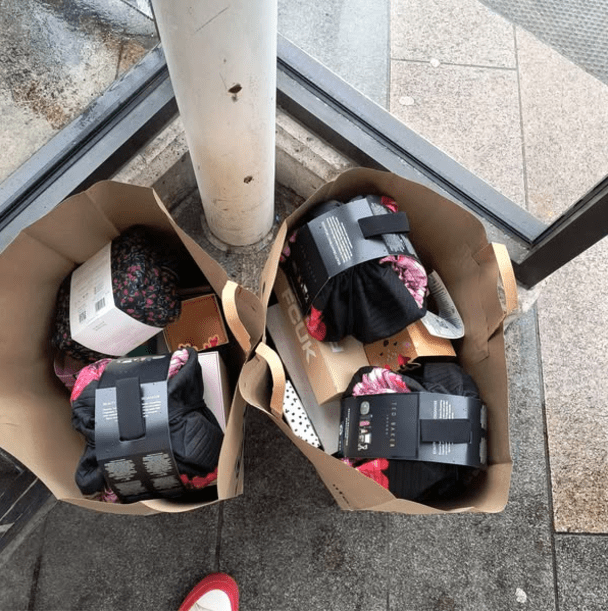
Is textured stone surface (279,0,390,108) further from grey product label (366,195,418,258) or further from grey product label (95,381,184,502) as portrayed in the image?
grey product label (95,381,184,502)

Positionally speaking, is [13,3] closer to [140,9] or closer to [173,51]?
[140,9]

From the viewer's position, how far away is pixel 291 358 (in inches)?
59.6

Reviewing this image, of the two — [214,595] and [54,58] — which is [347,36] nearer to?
[54,58]

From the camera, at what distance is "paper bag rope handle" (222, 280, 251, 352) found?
1156mm

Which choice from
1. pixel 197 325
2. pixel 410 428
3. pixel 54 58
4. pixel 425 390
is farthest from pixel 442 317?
pixel 54 58

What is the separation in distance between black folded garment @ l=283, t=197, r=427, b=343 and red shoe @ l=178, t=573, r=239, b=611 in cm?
69

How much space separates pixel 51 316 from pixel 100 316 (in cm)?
19

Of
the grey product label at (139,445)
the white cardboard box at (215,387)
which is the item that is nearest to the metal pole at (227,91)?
the white cardboard box at (215,387)

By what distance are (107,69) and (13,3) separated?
0.39 m

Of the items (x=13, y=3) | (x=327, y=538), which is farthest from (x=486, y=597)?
(x=13, y=3)

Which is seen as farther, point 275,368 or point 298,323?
point 298,323

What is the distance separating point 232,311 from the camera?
1.16 metres

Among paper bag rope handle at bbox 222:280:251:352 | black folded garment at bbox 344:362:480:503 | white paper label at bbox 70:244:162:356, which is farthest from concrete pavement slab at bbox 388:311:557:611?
white paper label at bbox 70:244:162:356

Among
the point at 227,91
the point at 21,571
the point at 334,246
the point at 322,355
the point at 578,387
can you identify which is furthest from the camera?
the point at 578,387
